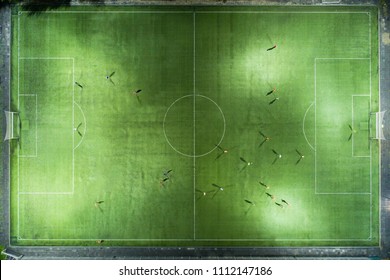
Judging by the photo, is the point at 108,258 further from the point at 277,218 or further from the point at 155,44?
the point at 155,44

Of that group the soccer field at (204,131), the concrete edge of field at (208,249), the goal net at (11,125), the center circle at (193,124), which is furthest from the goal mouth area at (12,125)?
the center circle at (193,124)

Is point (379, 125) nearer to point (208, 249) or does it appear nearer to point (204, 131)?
point (204, 131)

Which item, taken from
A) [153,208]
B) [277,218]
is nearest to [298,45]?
[277,218]

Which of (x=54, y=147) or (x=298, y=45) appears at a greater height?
(x=298, y=45)

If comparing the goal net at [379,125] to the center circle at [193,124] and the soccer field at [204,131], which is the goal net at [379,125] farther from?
the center circle at [193,124]

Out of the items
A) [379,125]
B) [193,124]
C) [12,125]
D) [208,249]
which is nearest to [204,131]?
[193,124]

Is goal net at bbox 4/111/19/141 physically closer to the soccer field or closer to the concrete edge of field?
the soccer field

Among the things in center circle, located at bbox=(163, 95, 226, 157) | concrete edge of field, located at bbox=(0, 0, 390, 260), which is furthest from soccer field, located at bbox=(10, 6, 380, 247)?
concrete edge of field, located at bbox=(0, 0, 390, 260)
